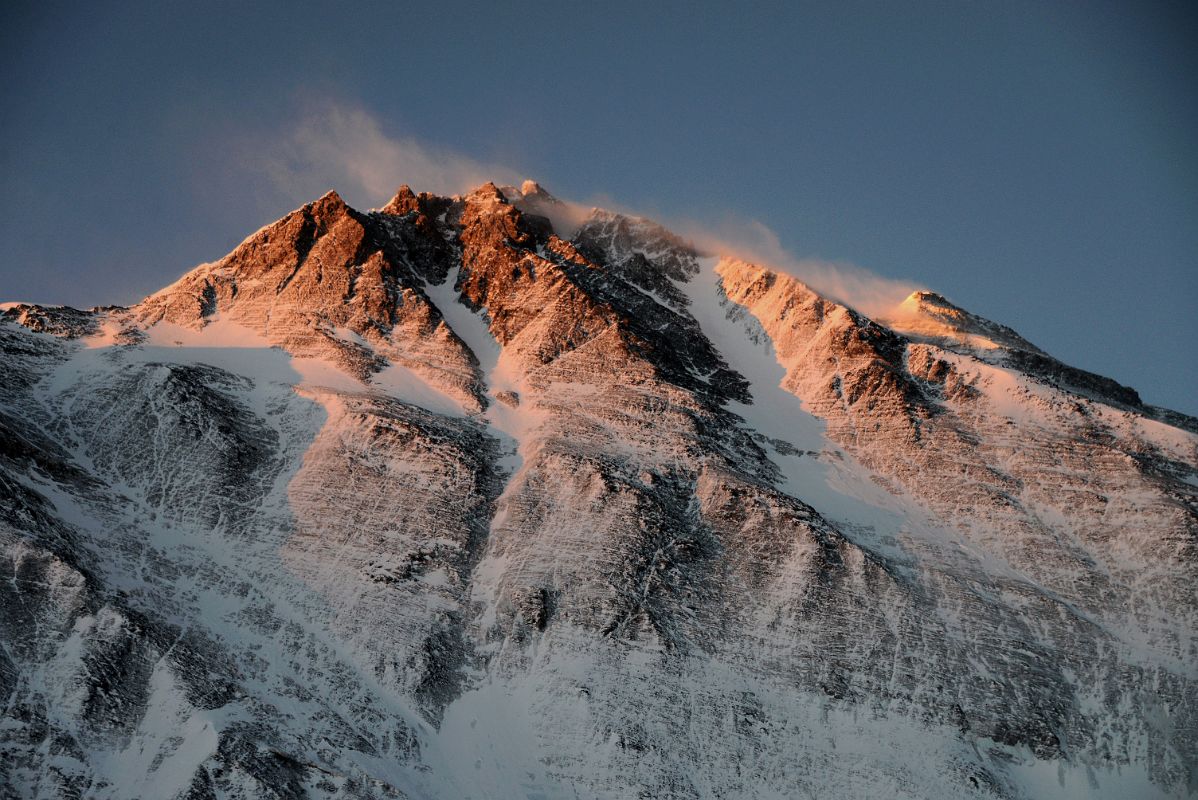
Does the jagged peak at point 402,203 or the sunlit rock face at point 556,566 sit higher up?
the jagged peak at point 402,203

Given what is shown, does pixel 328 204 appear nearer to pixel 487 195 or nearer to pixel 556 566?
pixel 487 195

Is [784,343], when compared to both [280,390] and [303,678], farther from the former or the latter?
[303,678]

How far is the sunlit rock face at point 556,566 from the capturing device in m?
62.4

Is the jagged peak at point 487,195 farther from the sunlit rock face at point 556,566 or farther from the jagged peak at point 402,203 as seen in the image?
the sunlit rock face at point 556,566

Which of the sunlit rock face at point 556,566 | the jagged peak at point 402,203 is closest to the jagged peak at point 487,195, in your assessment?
the jagged peak at point 402,203

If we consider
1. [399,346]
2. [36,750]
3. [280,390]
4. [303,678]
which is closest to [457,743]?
[303,678]

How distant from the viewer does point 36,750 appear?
53781mm

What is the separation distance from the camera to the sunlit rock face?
205ft

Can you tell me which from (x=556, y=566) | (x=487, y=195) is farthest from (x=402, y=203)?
(x=556, y=566)

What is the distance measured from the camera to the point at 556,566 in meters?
77.9

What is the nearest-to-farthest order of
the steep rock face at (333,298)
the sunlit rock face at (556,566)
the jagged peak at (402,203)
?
the sunlit rock face at (556,566)
the steep rock face at (333,298)
the jagged peak at (402,203)

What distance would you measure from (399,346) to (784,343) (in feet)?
175

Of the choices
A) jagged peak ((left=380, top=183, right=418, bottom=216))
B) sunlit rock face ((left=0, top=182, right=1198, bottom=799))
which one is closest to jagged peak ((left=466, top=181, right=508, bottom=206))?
jagged peak ((left=380, top=183, right=418, bottom=216))

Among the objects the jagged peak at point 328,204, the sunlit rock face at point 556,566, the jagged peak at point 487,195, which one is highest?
the jagged peak at point 487,195
